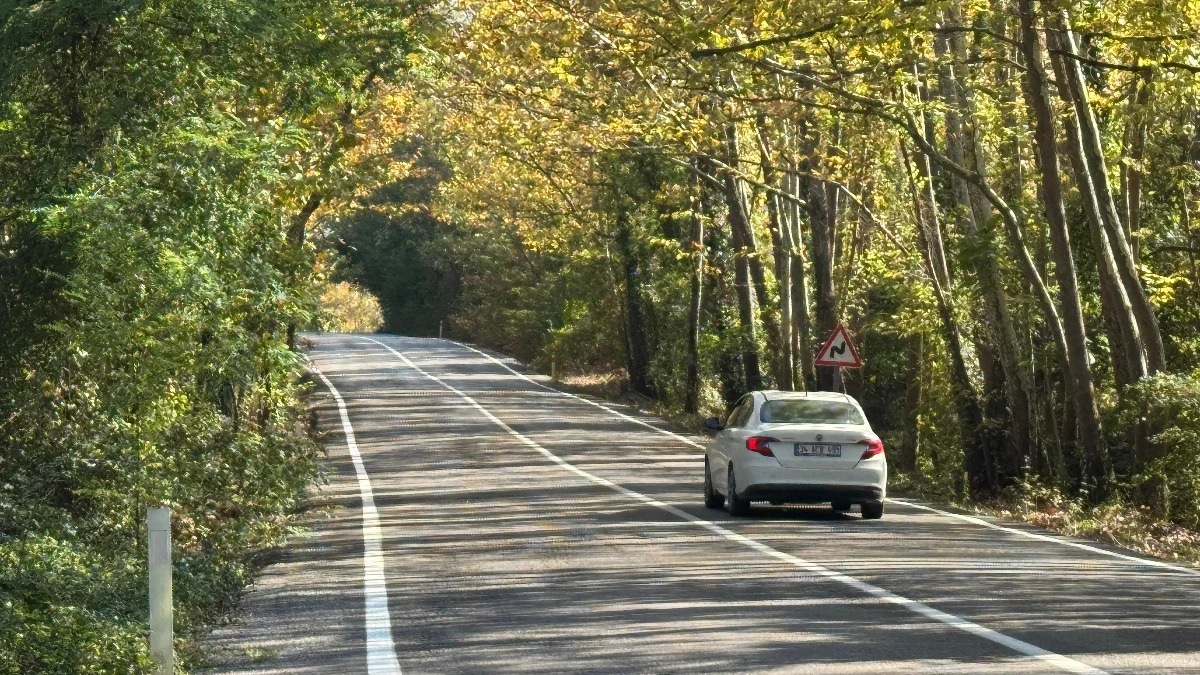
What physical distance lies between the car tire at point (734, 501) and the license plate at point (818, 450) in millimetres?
843

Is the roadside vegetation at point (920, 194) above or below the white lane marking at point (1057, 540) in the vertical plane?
above

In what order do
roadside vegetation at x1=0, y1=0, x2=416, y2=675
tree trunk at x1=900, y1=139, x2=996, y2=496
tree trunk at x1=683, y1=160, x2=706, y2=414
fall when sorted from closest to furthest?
roadside vegetation at x1=0, y1=0, x2=416, y2=675 → tree trunk at x1=900, y1=139, x2=996, y2=496 → tree trunk at x1=683, y1=160, x2=706, y2=414

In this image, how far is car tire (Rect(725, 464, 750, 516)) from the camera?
66.1 ft

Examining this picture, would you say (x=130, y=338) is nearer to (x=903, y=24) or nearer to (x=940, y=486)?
(x=903, y=24)

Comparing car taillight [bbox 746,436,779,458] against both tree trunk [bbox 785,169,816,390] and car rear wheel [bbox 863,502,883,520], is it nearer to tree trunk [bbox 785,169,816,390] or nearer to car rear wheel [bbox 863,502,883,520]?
car rear wheel [bbox 863,502,883,520]

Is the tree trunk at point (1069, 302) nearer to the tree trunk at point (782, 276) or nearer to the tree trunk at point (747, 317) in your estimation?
the tree trunk at point (782, 276)

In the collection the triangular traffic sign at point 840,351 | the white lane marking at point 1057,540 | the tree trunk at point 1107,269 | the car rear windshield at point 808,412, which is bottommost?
the white lane marking at point 1057,540

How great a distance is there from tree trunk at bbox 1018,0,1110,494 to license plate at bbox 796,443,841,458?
452 centimetres

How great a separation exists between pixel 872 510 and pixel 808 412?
1.30 metres

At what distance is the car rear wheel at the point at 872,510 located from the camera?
792 inches

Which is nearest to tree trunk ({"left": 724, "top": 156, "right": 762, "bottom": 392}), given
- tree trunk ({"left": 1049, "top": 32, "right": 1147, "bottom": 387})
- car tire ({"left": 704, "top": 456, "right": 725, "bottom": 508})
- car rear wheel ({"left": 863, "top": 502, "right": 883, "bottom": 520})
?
tree trunk ({"left": 1049, "top": 32, "right": 1147, "bottom": 387})

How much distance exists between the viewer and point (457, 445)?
110ft

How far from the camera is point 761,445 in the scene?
779 inches

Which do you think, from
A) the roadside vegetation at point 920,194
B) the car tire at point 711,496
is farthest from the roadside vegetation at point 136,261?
the car tire at point 711,496
